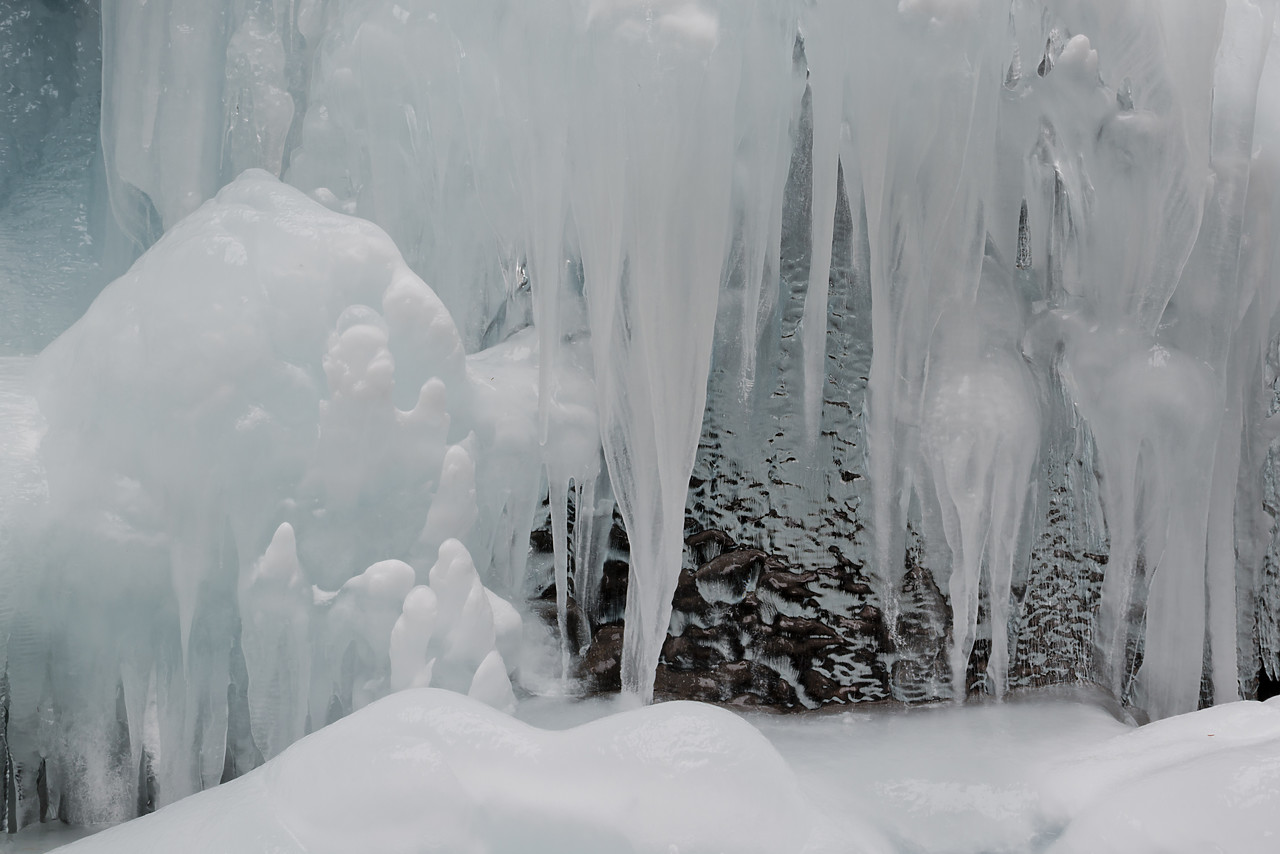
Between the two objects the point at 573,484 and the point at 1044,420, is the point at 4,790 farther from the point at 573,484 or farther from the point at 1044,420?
the point at 1044,420

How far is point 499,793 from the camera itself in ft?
5.08

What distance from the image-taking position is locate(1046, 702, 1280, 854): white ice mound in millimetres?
1681

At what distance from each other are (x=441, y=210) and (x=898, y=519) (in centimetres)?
140

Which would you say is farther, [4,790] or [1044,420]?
[1044,420]

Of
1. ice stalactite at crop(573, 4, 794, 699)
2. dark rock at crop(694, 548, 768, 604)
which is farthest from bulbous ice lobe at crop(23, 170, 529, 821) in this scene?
dark rock at crop(694, 548, 768, 604)

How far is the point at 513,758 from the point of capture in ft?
5.24

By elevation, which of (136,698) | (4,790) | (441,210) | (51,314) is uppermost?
(441,210)

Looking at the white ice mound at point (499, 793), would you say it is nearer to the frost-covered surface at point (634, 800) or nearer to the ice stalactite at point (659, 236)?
the frost-covered surface at point (634, 800)

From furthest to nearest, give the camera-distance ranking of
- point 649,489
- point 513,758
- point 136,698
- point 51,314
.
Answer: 1. point 51,314
2. point 649,489
3. point 136,698
4. point 513,758

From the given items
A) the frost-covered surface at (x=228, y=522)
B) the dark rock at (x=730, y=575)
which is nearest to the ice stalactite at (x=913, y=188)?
the dark rock at (x=730, y=575)

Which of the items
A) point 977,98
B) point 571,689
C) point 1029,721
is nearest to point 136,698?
point 571,689

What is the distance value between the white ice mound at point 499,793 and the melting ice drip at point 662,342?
0.59 metres

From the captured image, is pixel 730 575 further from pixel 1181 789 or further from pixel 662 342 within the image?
pixel 1181 789

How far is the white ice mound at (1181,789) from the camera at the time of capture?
168 centimetres
